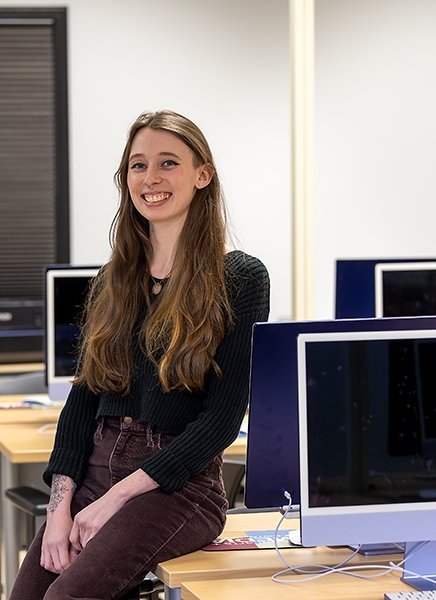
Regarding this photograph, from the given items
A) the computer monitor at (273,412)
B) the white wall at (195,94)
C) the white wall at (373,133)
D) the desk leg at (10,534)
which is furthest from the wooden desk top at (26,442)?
the white wall at (373,133)

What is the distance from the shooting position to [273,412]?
2318 millimetres

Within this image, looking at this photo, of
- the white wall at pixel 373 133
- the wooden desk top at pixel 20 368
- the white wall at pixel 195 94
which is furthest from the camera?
the white wall at pixel 195 94

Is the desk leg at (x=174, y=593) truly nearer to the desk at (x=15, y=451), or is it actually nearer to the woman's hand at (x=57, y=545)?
the woman's hand at (x=57, y=545)

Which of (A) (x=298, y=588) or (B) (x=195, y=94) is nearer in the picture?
(A) (x=298, y=588)

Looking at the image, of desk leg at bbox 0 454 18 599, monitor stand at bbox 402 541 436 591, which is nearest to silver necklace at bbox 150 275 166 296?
monitor stand at bbox 402 541 436 591

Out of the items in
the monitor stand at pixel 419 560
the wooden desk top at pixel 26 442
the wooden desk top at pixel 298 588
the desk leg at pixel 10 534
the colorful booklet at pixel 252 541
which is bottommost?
the desk leg at pixel 10 534

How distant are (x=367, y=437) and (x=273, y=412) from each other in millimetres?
279

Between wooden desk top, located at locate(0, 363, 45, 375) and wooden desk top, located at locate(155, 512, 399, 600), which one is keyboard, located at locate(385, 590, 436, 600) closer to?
wooden desk top, located at locate(155, 512, 399, 600)

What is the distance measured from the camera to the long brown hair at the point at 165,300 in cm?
238

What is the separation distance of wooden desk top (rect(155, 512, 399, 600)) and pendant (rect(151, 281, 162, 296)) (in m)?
0.56

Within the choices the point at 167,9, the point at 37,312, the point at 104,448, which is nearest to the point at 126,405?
the point at 104,448

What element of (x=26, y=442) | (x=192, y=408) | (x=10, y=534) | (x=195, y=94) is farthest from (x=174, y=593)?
(x=195, y=94)

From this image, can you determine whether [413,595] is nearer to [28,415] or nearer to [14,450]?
[14,450]

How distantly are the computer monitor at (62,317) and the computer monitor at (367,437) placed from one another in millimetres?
1986
